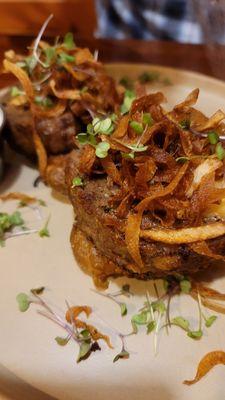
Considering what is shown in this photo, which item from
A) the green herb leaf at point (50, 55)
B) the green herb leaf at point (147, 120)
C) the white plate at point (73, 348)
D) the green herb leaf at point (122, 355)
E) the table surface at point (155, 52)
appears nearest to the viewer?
the white plate at point (73, 348)

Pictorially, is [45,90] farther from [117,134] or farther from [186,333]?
[186,333]

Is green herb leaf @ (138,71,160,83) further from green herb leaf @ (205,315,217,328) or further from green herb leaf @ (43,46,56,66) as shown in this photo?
green herb leaf @ (205,315,217,328)

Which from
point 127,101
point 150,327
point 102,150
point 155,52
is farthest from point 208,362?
point 155,52

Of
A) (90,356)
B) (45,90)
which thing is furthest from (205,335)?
(45,90)

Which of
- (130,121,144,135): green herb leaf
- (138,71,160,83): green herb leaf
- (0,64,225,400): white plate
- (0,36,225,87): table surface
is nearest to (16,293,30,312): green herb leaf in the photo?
(0,64,225,400): white plate

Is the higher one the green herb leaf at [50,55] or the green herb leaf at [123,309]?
the green herb leaf at [50,55]

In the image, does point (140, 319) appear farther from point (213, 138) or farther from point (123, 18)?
point (123, 18)

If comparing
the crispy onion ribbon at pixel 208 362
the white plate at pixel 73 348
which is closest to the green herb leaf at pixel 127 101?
the white plate at pixel 73 348

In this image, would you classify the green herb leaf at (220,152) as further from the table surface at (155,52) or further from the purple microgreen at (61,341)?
the table surface at (155,52)
